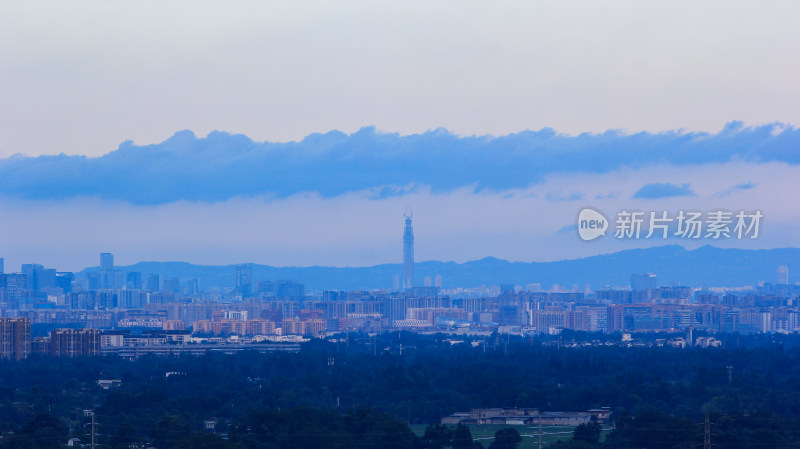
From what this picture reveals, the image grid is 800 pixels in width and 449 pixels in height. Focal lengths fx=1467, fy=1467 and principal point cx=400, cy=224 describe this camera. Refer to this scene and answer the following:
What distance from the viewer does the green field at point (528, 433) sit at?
1334 inches

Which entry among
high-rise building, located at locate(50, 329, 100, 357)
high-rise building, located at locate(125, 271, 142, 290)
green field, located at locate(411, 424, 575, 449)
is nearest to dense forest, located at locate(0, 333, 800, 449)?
green field, located at locate(411, 424, 575, 449)

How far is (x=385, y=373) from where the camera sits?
52156mm

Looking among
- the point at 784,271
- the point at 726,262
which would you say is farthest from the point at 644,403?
the point at 726,262

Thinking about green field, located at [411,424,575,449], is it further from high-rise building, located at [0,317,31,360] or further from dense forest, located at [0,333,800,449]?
high-rise building, located at [0,317,31,360]

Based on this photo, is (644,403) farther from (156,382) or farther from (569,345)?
(569,345)

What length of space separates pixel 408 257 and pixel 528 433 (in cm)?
15995

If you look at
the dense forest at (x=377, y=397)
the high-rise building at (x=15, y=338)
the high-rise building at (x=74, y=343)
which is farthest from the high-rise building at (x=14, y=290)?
the dense forest at (x=377, y=397)

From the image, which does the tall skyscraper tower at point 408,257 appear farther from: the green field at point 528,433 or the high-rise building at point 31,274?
the green field at point 528,433

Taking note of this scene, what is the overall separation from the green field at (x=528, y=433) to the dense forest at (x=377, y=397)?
32.6 inches

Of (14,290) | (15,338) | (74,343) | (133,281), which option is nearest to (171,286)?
(133,281)

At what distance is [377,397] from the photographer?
4559 cm

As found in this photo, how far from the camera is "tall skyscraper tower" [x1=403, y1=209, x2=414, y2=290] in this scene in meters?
194

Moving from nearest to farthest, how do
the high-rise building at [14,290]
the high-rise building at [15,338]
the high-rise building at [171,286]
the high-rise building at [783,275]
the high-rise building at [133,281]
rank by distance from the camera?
1. the high-rise building at [15,338]
2. the high-rise building at [14,290]
3. the high-rise building at [783,275]
4. the high-rise building at [171,286]
5. the high-rise building at [133,281]

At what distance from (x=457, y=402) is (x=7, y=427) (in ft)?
49.9
